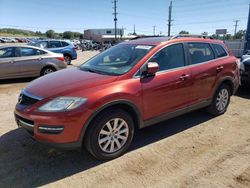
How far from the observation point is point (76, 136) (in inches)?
123

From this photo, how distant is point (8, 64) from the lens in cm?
886

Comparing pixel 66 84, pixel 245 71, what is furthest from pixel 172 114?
pixel 245 71

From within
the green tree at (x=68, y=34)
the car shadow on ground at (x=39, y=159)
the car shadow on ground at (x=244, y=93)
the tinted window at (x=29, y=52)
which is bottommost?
the car shadow on ground at (x=39, y=159)

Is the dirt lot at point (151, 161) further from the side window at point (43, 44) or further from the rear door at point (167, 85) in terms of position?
the side window at point (43, 44)

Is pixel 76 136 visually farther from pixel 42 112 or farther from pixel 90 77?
pixel 90 77

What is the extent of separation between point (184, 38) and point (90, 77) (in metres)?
2.04

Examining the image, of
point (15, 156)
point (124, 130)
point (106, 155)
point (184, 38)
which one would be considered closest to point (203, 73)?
point (184, 38)

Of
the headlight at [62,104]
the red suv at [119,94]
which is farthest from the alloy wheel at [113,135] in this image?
the headlight at [62,104]

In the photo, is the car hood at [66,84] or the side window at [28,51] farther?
the side window at [28,51]

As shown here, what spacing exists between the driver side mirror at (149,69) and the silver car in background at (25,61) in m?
6.72

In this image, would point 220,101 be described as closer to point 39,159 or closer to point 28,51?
point 39,159

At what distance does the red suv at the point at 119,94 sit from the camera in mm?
3102

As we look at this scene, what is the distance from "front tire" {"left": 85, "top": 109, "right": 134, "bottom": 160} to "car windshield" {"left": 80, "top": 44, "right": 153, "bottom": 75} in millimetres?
681

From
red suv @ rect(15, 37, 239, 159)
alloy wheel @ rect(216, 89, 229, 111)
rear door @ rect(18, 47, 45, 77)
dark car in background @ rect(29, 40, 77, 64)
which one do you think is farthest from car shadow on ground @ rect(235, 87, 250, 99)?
dark car in background @ rect(29, 40, 77, 64)
